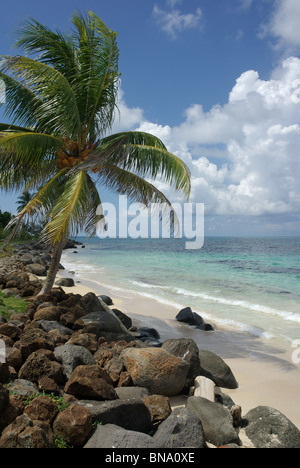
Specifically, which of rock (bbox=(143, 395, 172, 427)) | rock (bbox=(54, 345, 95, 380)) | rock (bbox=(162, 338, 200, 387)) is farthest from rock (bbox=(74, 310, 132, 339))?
rock (bbox=(143, 395, 172, 427))

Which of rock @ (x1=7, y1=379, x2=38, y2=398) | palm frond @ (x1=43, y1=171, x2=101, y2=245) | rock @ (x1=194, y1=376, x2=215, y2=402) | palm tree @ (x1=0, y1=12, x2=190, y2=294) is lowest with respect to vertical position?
rock @ (x1=194, y1=376, x2=215, y2=402)

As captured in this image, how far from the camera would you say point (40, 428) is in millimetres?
3666

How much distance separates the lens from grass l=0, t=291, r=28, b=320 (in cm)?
857

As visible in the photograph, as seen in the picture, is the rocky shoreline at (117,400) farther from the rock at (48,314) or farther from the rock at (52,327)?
the rock at (48,314)

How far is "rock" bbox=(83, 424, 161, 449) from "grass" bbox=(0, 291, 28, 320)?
16.8 ft

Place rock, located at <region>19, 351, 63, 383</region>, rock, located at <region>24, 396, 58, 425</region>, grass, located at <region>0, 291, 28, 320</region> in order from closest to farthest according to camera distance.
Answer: rock, located at <region>24, 396, 58, 425</region> → rock, located at <region>19, 351, 63, 383</region> → grass, located at <region>0, 291, 28, 320</region>

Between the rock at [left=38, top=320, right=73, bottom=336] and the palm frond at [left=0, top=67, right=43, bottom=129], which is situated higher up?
the palm frond at [left=0, top=67, right=43, bottom=129]

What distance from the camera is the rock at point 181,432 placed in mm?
4090

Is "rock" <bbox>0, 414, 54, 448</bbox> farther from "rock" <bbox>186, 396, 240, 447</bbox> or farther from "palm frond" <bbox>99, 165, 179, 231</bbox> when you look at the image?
"palm frond" <bbox>99, 165, 179, 231</bbox>

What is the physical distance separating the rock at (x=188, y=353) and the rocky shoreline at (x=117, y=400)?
2 cm

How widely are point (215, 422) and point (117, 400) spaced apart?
139 cm

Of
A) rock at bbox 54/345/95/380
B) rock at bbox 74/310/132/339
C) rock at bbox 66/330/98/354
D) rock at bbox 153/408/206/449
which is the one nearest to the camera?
rock at bbox 153/408/206/449

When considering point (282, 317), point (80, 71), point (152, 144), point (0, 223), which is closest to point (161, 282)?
point (282, 317)
